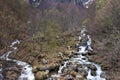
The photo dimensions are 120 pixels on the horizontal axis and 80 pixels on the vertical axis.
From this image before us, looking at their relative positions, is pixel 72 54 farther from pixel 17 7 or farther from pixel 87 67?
pixel 17 7

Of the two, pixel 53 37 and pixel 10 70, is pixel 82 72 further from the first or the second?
pixel 53 37

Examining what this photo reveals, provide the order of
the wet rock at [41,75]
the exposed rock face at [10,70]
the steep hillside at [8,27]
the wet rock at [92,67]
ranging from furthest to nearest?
the steep hillside at [8,27] < the wet rock at [92,67] < the exposed rock face at [10,70] < the wet rock at [41,75]

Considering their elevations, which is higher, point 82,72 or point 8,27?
point 8,27

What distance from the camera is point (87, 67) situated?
3353 cm

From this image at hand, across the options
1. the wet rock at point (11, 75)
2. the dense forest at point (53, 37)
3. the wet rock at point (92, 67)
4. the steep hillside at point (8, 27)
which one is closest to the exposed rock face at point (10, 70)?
the wet rock at point (11, 75)

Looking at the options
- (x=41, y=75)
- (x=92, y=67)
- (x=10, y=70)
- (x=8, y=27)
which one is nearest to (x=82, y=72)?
(x=92, y=67)

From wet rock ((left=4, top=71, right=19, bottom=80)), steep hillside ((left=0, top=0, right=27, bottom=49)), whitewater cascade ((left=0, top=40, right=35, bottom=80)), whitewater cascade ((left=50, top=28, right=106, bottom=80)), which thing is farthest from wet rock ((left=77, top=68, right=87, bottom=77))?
steep hillside ((left=0, top=0, right=27, bottom=49))

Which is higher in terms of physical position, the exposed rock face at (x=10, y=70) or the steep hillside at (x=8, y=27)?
the steep hillside at (x=8, y=27)


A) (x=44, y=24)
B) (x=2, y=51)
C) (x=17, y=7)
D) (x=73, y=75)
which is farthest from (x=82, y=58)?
(x=17, y=7)

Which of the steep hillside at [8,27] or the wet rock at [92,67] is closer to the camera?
the wet rock at [92,67]

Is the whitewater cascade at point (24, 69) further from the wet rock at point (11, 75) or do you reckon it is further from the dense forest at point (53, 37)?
the dense forest at point (53, 37)

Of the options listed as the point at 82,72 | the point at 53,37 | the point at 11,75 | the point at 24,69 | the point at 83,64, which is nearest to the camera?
the point at 11,75

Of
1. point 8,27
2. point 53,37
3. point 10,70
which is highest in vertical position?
point 8,27

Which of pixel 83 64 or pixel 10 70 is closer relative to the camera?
pixel 10 70
